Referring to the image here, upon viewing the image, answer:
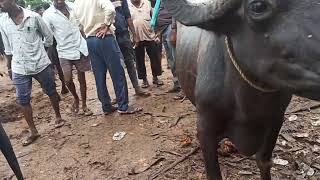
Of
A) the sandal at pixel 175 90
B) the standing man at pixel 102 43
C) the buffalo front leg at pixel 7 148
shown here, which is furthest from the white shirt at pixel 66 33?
the buffalo front leg at pixel 7 148

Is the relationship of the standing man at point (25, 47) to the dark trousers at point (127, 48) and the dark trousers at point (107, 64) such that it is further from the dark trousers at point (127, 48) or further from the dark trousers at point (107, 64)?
the dark trousers at point (127, 48)

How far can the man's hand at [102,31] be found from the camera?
584 cm

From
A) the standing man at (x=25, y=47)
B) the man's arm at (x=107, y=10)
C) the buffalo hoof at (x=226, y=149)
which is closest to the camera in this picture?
the buffalo hoof at (x=226, y=149)

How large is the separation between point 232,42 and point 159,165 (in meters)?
2.65

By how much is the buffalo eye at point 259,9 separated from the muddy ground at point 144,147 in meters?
2.50

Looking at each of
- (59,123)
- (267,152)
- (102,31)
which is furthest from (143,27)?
(267,152)

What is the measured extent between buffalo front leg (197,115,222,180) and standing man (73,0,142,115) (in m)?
3.33

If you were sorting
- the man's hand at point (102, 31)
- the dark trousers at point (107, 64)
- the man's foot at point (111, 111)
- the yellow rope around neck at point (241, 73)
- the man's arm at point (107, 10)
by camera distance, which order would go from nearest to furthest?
the yellow rope around neck at point (241, 73) → the man's arm at point (107, 10) → the man's hand at point (102, 31) → the dark trousers at point (107, 64) → the man's foot at point (111, 111)

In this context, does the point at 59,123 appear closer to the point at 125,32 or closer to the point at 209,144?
the point at 125,32

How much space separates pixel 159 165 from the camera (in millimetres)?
4527

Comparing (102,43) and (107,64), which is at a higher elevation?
(102,43)

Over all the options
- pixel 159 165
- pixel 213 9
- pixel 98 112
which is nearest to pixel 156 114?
pixel 98 112

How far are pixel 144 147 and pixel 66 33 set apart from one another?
252 centimetres

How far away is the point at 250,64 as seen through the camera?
79.2 inches
